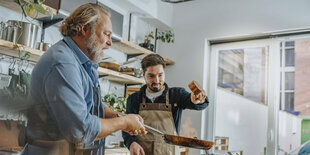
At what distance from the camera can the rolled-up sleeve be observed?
0.31m

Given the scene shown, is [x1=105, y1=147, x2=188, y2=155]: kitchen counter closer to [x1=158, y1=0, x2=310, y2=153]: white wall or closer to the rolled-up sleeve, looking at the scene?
[x1=158, y1=0, x2=310, y2=153]: white wall

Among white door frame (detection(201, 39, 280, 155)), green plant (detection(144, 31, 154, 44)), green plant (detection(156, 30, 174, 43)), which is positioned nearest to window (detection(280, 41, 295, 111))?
white door frame (detection(201, 39, 280, 155))

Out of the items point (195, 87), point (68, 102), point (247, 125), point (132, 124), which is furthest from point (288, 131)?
point (68, 102)

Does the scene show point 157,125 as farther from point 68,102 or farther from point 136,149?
point 68,102

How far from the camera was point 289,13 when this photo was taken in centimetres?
266

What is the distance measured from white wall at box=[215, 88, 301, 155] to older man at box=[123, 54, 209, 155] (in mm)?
1436

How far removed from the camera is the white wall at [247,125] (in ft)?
8.47

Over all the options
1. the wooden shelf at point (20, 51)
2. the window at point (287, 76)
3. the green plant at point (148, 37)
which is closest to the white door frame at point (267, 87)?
the window at point (287, 76)

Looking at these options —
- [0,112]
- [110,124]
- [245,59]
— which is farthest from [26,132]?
[245,59]

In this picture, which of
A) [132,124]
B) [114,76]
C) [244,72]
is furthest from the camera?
[244,72]

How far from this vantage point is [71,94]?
340mm

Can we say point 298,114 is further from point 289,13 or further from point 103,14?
point 103,14

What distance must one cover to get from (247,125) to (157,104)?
5.50 ft

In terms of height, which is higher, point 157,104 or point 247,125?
point 157,104
